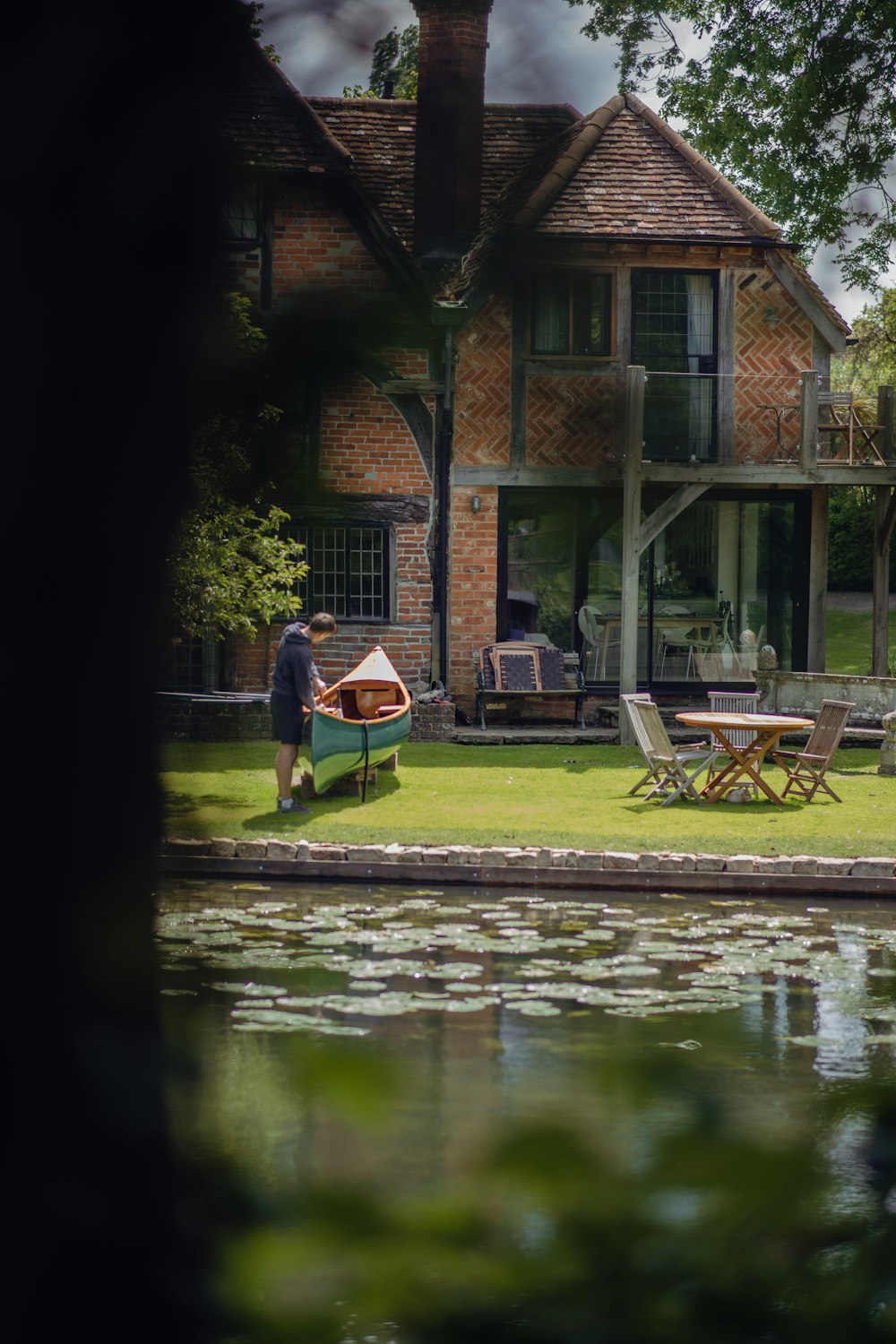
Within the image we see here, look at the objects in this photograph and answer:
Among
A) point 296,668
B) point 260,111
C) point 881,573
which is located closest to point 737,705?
point 881,573

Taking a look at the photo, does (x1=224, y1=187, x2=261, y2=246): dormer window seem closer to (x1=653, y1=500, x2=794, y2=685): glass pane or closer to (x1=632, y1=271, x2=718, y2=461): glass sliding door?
(x1=632, y1=271, x2=718, y2=461): glass sliding door

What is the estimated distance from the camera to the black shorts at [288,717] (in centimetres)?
1307

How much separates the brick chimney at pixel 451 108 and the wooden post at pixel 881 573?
1909 cm

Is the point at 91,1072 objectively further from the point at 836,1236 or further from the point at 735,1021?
the point at 735,1021

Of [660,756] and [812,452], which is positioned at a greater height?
[812,452]

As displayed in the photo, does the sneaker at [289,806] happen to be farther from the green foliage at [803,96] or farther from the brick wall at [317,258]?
the brick wall at [317,258]

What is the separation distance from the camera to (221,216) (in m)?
1.27

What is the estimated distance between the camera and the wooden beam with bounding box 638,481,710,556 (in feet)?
60.8

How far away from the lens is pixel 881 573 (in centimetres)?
2045

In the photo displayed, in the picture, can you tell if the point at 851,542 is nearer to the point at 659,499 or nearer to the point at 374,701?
the point at 659,499

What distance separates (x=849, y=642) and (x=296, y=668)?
23.3 meters

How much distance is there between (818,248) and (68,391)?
3.46ft

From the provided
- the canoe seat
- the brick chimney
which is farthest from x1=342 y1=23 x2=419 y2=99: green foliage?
the canoe seat

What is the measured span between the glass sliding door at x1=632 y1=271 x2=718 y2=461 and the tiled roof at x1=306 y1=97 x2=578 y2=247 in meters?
18.4
